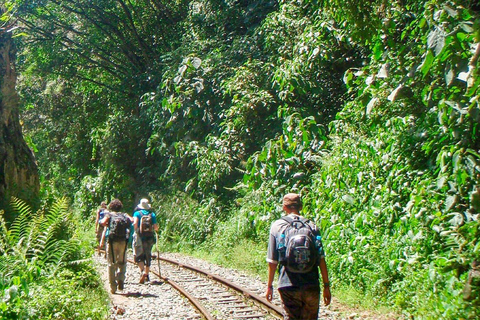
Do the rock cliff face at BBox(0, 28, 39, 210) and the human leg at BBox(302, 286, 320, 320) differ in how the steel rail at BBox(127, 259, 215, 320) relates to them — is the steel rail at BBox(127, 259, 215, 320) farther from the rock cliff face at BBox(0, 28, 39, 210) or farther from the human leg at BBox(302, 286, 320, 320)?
the human leg at BBox(302, 286, 320, 320)

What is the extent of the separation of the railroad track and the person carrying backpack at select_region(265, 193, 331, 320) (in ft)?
11.9

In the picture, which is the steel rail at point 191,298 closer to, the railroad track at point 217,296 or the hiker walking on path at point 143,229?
the railroad track at point 217,296

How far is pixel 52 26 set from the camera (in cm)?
2581

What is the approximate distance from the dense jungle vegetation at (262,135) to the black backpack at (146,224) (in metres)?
1.42

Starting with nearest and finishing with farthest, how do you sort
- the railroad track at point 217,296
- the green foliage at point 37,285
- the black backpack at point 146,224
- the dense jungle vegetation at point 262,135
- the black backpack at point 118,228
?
the green foliage at point 37,285 < the dense jungle vegetation at point 262,135 < the railroad track at point 217,296 < the black backpack at point 118,228 < the black backpack at point 146,224

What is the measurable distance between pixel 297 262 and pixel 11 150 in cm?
801

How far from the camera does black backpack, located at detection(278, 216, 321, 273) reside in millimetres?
5418

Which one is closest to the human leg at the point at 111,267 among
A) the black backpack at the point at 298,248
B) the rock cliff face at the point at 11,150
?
the rock cliff face at the point at 11,150

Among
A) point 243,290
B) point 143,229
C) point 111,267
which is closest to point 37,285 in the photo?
point 111,267

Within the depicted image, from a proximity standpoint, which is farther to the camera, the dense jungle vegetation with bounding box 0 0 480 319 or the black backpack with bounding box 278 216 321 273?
the dense jungle vegetation with bounding box 0 0 480 319

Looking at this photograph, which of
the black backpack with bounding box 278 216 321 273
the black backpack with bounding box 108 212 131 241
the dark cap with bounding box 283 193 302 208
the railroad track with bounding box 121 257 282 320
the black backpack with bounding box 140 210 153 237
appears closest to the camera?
the black backpack with bounding box 278 216 321 273

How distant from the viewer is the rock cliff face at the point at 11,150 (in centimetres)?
1119

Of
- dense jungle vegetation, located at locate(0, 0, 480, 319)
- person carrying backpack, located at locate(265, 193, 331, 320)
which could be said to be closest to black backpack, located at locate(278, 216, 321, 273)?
person carrying backpack, located at locate(265, 193, 331, 320)

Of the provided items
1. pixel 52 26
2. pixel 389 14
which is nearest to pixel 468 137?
pixel 389 14
